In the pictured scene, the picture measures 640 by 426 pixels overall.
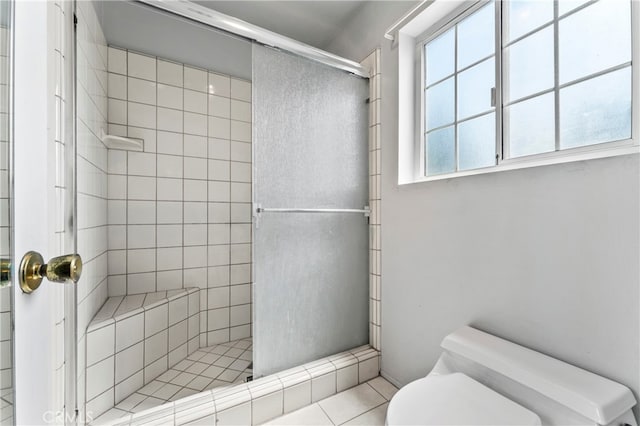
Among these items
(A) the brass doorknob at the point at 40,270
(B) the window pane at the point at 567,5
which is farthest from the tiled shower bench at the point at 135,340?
(B) the window pane at the point at 567,5

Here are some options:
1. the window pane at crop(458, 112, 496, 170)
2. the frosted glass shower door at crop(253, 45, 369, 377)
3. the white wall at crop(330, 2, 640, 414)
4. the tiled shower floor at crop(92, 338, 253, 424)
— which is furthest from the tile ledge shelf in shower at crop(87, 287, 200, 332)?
the window pane at crop(458, 112, 496, 170)

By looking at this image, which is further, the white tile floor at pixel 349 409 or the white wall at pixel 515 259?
the white tile floor at pixel 349 409

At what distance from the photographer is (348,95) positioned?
5.43 ft

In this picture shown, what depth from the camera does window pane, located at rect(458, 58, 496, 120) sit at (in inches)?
49.0

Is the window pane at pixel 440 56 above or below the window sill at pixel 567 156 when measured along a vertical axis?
above

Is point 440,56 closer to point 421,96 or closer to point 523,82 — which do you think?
point 421,96

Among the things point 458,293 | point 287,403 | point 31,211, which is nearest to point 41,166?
point 31,211

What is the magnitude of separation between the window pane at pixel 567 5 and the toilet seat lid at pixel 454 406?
4.43 feet

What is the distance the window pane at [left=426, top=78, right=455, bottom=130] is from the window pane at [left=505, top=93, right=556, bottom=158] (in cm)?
29

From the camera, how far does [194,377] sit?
168 cm

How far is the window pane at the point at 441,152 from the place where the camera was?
142 centimetres

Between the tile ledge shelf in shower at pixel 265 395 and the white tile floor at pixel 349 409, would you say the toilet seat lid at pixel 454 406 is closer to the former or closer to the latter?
the white tile floor at pixel 349 409

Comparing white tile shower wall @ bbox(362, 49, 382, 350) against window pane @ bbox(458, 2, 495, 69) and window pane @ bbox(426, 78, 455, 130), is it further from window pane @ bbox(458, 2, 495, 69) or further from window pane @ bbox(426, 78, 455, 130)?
window pane @ bbox(458, 2, 495, 69)

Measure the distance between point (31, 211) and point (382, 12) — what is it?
182cm
